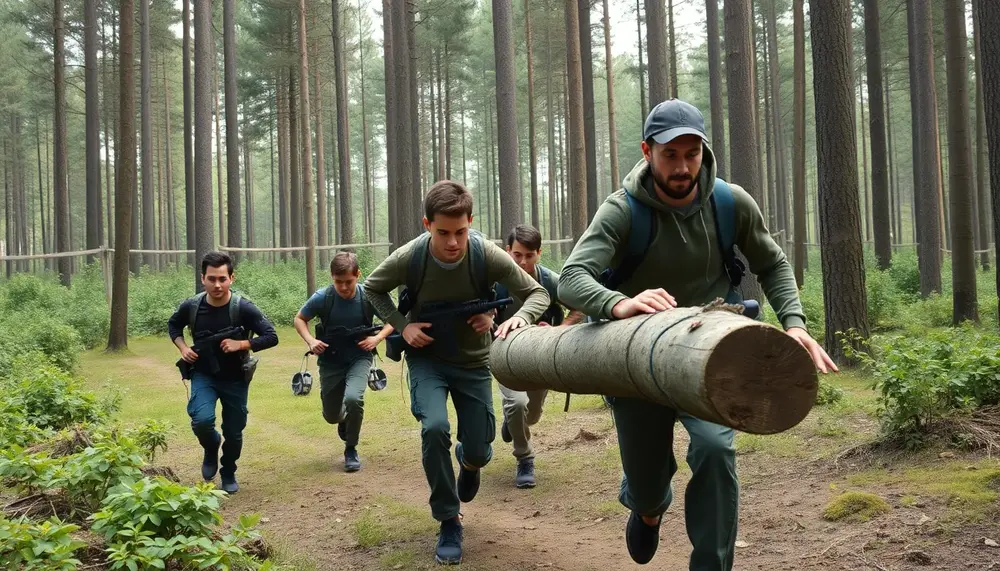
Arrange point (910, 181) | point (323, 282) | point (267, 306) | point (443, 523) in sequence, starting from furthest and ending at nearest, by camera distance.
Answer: point (910, 181) → point (323, 282) → point (267, 306) → point (443, 523)

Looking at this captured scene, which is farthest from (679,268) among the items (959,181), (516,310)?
(959,181)

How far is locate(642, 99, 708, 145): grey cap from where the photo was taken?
374 cm

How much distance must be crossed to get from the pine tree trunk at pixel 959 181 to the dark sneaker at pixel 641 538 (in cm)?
1157

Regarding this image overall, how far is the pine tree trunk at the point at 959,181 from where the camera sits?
46.8 ft

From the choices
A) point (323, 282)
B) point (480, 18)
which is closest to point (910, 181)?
point (480, 18)

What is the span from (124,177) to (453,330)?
14.6 m

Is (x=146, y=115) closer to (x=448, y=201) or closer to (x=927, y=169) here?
(x=927, y=169)

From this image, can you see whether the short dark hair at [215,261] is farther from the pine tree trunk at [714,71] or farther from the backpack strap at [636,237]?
the pine tree trunk at [714,71]

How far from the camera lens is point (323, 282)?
30875mm

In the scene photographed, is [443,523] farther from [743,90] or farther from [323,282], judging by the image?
[323,282]

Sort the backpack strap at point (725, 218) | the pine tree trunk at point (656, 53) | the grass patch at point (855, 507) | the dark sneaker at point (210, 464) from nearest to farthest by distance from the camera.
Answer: the backpack strap at point (725, 218) → the grass patch at point (855, 507) → the dark sneaker at point (210, 464) → the pine tree trunk at point (656, 53)

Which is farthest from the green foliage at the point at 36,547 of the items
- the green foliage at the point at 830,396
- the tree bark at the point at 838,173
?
the tree bark at the point at 838,173

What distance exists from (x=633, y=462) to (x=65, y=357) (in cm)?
1407

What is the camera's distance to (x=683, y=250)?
408 centimetres
